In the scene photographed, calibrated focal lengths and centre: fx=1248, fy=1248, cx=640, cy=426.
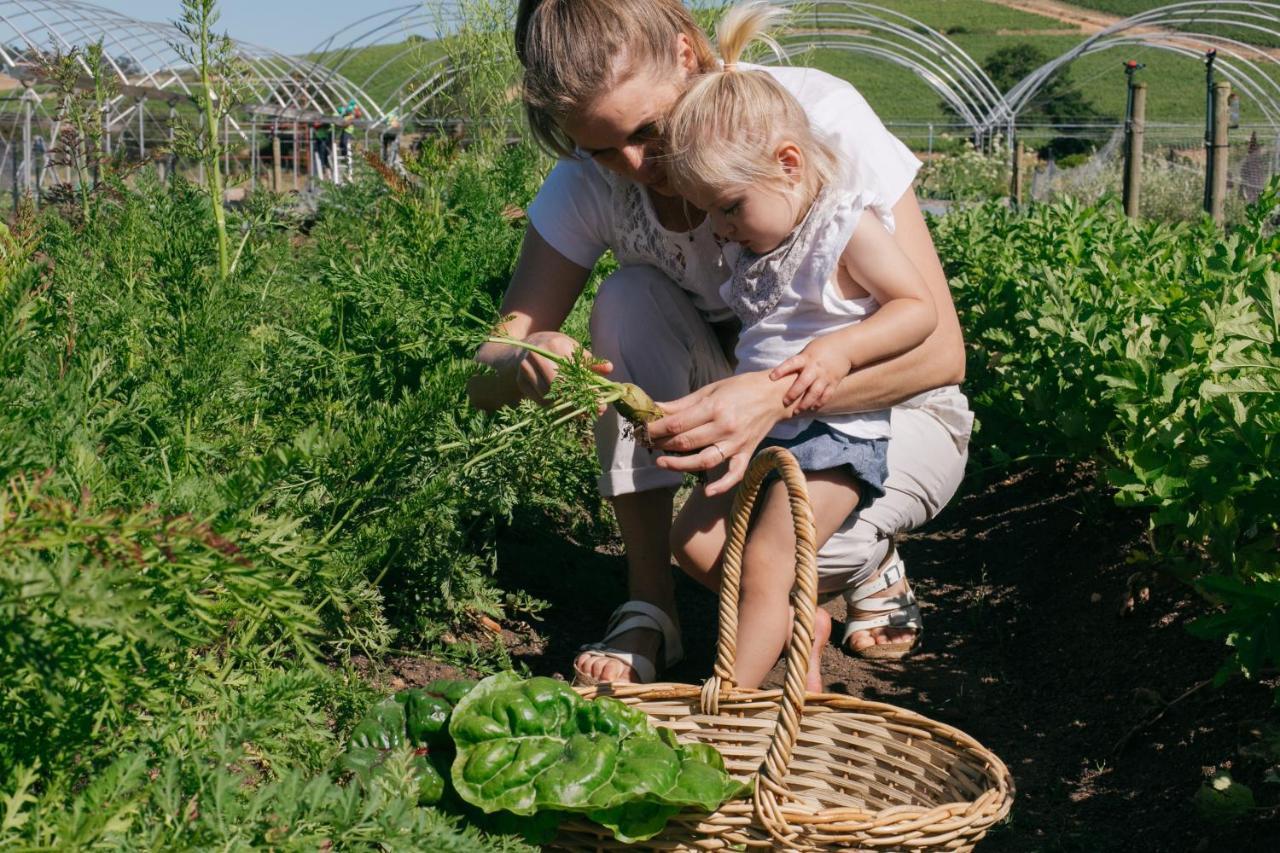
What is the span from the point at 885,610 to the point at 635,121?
1339mm

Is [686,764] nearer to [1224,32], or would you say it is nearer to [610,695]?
[610,695]

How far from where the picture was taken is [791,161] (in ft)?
7.57

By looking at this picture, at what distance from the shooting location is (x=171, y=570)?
110cm

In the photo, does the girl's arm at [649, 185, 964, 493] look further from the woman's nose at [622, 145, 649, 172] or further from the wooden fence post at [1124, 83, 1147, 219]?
the wooden fence post at [1124, 83, 1147, 219]

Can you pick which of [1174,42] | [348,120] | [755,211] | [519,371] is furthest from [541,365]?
[1174,42]

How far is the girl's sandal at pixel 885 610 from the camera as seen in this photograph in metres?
2.92

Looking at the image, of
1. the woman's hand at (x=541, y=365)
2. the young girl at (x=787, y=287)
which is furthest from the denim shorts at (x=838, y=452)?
the woman's hand at (x=541, y=365)

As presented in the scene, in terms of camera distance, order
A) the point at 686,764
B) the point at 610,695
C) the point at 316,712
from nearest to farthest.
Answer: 1. the point at 686,764
2. the point at 316,712
3. the point at 610,695

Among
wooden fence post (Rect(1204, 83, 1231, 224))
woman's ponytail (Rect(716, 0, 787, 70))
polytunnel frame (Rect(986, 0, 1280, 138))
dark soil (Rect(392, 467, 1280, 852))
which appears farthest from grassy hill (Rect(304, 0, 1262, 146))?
woman's ponytail (Rect(716, 0, 787, 70))

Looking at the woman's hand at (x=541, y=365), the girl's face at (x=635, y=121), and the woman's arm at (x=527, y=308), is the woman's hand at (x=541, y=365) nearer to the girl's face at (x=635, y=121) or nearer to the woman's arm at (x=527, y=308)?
the woman's arm at (x=527, y=308)

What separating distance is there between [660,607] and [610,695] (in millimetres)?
631

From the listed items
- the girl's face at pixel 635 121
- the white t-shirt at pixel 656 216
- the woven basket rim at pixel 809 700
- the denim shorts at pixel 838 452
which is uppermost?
the girl's face at pixel 635 121

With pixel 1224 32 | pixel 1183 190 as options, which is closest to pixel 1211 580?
pixel 1183 190

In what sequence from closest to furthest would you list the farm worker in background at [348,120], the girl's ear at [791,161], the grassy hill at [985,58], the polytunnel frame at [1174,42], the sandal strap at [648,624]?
the girl's ear at [791,161] → the sandal strap at [648,624] → the polytunnel frame at [1174,42] → the farm worker in background at [348,120] → the grassy hill at [985,58]
